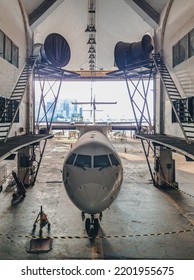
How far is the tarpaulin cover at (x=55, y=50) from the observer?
23.6 m

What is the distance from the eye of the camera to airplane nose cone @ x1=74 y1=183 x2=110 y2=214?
12.0 meters

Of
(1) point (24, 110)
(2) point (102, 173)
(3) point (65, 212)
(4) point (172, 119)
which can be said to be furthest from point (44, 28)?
(2) point (102, 173)

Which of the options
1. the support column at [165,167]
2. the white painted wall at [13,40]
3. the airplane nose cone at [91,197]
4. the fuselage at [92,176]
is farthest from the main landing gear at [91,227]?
the support column at [165,167]

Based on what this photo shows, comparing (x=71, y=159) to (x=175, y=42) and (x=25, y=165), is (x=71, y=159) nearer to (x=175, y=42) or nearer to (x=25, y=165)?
(x=25, y=165)

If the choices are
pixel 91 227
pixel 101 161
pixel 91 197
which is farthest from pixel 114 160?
pixel 91 227

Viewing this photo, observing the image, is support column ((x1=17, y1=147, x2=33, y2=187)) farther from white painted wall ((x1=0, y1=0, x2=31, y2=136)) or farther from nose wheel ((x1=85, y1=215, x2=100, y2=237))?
nose wheel ((x1=85, y1=215, x2=100, y2=237))

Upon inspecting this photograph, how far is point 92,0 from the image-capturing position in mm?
26484

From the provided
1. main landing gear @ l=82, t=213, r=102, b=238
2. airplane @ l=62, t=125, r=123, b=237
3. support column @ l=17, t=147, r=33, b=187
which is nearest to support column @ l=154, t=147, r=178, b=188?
support column @ l=17, t=147, r=33, b=187

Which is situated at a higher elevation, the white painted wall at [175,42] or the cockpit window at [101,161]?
the white painted wall at [175,42]

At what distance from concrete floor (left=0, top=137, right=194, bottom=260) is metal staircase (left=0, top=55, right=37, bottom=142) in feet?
19.6

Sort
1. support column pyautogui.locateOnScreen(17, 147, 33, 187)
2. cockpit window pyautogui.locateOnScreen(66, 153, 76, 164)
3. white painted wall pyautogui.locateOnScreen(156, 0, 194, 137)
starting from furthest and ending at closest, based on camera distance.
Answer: support column pyautogui.locateOnScreen(17, 147, 33, 187) < white painted wall pyautogui.locateOnScreen(156, 0, 194, 137) < cockpit window pyautogui.locateOnScreen(66, 153, 76, 164)

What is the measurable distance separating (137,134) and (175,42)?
848 centimetres

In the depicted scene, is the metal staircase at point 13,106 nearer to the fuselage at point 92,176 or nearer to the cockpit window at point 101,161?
the fuselage at point 92,176

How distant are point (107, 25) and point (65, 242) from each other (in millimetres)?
27603
